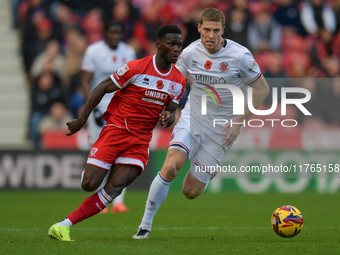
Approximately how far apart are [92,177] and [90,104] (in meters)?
0.74

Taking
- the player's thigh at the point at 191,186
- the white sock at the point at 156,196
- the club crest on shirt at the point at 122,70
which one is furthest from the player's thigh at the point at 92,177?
the player's thigh at the point at 191,186

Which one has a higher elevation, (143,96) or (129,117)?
(143,96)

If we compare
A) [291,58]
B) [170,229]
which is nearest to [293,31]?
[291,58]

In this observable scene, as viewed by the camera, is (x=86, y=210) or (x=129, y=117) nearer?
(x=86, y=210)

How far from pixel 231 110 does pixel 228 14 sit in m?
7.81

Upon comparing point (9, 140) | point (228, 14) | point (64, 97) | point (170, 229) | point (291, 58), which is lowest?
point (170, 229)

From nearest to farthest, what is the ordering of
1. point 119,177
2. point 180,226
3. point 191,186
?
point 119,177, point 191,186, point 180,226

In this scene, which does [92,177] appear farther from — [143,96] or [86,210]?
[143,96]

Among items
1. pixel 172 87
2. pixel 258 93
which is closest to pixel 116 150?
pixel 172 87

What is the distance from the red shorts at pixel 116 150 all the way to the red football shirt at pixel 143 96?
8cm

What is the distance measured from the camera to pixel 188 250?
507cm

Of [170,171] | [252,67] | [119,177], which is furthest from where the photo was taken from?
[252,67]

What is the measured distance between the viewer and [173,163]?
240 inches

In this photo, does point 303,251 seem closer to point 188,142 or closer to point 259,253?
point 259,253
